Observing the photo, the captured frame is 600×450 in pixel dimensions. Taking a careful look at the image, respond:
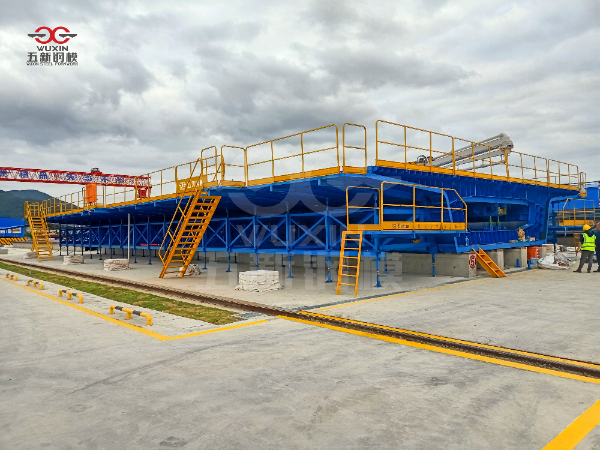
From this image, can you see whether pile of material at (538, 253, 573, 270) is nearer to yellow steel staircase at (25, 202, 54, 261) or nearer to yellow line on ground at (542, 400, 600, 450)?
yellow line on ground at (542, 400, 600, 450)

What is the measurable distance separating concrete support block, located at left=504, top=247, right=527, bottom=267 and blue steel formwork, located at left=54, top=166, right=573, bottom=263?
0.48m

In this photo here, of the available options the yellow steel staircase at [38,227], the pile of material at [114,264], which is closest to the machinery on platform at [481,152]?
the pile of material at [114,264]

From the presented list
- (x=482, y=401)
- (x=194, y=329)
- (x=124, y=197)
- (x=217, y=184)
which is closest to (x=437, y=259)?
(x=217, y=184)

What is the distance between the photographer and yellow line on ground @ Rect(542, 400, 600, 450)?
3.39m

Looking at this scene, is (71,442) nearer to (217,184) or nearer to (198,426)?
(198,426)

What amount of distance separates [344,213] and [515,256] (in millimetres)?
10127

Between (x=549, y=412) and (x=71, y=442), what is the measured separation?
4.47 metres

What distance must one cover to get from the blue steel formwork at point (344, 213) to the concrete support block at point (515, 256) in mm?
482

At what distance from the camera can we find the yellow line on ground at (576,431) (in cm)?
339

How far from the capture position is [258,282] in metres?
12.1

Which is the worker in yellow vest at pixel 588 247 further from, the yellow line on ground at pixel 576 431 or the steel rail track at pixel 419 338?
the yellow line on ground at pixel 576 431

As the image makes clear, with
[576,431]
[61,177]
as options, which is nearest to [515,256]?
[576,431]

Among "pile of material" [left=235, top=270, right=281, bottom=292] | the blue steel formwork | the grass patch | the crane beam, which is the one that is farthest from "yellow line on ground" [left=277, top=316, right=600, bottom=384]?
the crane beam

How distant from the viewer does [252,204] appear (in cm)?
1567
